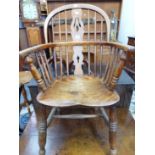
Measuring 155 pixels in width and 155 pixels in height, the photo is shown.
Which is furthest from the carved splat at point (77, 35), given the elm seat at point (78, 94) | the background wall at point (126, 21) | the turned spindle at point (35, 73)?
the background wall at point (126, 21)

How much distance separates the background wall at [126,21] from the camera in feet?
6.63

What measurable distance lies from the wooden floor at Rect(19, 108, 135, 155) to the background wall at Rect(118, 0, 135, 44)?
3.88 ft

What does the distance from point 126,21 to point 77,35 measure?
1.24 meters

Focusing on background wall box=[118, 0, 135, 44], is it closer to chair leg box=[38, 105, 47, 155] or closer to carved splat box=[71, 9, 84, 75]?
carved splat box=[71, 9, 84, 75]

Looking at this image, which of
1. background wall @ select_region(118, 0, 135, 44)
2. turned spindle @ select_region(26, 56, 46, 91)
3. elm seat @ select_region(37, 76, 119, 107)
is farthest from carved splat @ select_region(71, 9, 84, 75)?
background wall @ select_region(118, 0, 135, 44)

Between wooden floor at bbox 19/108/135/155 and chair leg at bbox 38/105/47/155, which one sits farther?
wooden floor at bbox 19/108/135/155

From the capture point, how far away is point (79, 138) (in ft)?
3.66

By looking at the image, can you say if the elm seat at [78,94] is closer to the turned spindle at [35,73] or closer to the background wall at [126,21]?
the turned spindle at [35,73]

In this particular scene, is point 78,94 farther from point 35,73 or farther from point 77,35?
point 77,35

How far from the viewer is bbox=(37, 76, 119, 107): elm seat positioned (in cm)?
82
